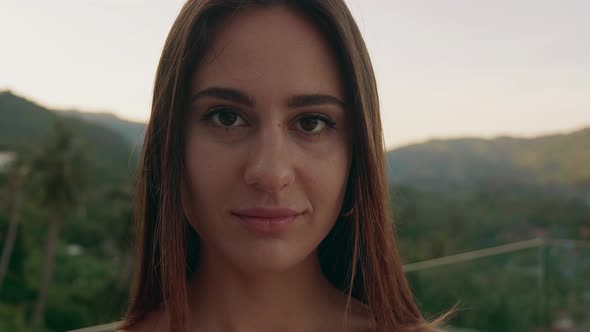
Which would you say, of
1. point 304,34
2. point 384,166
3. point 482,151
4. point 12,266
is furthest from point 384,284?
point 12,266

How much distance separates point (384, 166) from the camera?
1204 mm

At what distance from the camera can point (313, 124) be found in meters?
1.08

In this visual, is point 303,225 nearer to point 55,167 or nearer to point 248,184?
point 248,184

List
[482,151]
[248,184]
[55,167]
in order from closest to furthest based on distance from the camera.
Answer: [248,184] < [482,151] < [55,167]

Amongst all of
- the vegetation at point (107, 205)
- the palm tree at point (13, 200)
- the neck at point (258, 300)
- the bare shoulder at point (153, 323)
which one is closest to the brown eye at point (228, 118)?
the neck at point (258, 300)

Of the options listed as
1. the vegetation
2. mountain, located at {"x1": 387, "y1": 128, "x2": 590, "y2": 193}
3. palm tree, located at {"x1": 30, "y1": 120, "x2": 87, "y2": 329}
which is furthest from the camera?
palm tree, located at {"x1": 30, "y1": 120, "x2": 87, "y2": 329}

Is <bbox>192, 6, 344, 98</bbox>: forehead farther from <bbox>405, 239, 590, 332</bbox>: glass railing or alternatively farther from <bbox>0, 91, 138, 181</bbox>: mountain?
<bbox>0, 91, 138, 181</bbox>: mountain

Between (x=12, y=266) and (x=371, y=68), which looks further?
(x=12, y=266)

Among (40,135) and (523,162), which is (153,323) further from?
(40,135)

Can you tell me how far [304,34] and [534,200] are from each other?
27.8 meters

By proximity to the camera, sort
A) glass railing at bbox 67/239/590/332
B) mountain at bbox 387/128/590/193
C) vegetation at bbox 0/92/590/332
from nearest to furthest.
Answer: glass railing at bbox 67/239/590/332, mountain at bbox 387/128/590/193, vegetation at bbox 0/92/590/332

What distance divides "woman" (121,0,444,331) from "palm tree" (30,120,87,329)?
96.6 feet

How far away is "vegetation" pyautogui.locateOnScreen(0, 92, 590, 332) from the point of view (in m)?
25.7

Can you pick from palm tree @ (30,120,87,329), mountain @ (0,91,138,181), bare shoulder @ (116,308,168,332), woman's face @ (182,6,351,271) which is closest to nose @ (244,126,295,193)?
woman's face @ (182,6,351,271)
